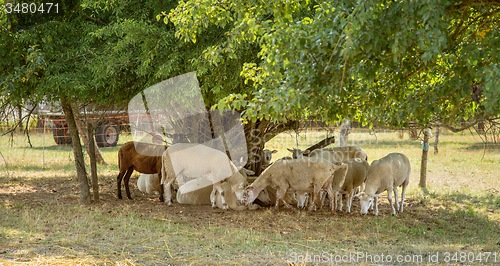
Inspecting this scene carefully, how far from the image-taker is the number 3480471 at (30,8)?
10.5 metres

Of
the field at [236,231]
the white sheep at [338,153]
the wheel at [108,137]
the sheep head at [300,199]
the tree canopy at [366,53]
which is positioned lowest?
the field at [236,231]

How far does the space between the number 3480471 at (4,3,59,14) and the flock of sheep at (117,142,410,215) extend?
3.27 meters

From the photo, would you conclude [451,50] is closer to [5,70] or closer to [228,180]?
[228,180]

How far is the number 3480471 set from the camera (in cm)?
1046

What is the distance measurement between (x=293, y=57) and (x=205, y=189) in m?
6.27

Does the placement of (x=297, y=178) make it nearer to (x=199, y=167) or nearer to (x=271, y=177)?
(x=271, y=177)

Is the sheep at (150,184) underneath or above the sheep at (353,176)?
underneath

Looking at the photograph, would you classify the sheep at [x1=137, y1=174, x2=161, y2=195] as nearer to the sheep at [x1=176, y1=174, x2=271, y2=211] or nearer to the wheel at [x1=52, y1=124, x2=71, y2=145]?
the sheep at [x1=176, y1=174, x2=271, y2=211]

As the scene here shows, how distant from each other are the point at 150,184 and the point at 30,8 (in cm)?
468

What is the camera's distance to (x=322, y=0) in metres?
7.25

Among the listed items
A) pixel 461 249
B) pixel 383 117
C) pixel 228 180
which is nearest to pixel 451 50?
pixel 383 117

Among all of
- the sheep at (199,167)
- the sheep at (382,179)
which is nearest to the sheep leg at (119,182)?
the sheep at (199,167)

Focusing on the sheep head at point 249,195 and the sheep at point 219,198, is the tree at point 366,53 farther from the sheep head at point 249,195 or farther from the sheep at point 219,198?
the sheep at point 219,198

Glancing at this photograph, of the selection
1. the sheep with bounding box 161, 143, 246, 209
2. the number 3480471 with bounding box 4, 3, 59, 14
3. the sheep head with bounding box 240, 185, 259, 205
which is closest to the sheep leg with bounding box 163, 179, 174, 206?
the sheep with bounding box 161, 143, 246, 209
